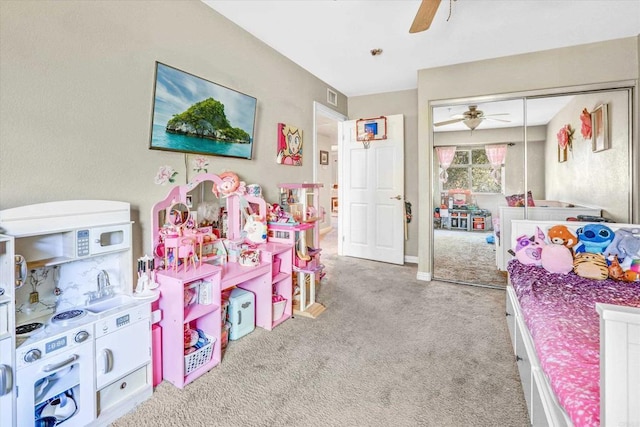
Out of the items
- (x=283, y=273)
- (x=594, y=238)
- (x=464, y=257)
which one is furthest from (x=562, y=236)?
(x=283, y=273)

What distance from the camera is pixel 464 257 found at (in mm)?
3891

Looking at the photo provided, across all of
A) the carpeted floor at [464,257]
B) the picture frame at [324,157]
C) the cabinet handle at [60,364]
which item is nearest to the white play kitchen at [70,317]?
the cabinet handle at [60,364]

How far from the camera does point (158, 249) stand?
1.97m

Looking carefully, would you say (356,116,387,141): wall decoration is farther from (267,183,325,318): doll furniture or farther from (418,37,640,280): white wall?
(267,183,325,318): doll furniture

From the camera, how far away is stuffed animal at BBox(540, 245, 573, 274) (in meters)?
2.10

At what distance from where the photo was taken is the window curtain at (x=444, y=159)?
12.3 ft

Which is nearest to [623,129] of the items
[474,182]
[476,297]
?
[474,182]

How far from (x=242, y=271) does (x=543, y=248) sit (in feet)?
7.03

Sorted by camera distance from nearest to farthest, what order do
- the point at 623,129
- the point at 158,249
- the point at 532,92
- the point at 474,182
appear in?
the point at 158,249 < the point at 623,129 < the point at 532,92 < the point at 474,182

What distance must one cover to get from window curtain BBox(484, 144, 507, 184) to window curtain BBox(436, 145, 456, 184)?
39 cm

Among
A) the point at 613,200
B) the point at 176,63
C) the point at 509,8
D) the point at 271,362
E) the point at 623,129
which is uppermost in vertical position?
the point at 509,8

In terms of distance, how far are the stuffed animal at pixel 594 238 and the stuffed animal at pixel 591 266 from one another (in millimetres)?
55

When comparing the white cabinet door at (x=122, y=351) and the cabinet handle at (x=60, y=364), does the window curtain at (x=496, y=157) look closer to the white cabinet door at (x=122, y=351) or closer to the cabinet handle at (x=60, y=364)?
the white cabinet door at (x=122, y=351)

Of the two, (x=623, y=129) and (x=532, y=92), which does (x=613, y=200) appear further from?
(x=532, y=92)
